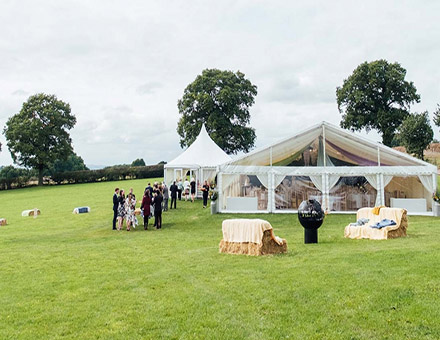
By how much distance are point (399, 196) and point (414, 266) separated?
13.8 metres

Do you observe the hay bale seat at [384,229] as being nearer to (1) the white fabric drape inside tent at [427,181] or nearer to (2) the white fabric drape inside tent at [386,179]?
(2) the white fabric drape inside tent at [386,179]

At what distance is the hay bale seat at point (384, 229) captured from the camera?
10945mm

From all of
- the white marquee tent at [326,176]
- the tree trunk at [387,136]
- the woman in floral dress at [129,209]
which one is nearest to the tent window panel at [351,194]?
the white marquee tent at [326,176]

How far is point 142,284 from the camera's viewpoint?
6961mm

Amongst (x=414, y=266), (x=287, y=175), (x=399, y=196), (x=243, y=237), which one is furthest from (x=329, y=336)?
(x=399, y=196)

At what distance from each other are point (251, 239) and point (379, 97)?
112 feet

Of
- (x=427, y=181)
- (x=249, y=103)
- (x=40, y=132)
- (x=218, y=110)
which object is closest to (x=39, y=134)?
(x=40, y=132)

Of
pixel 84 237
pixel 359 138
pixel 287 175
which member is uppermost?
pixel 359 138

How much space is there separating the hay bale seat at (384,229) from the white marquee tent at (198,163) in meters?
16.2

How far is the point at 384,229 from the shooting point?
10.9 meters

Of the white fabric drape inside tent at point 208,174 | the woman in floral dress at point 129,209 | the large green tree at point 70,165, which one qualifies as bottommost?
the woman in floral dress at point 129,209

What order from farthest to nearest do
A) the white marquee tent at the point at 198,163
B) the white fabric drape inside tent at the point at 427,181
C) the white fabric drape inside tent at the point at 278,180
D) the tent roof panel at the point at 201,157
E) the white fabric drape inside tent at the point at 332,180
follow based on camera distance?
the tent roof panel at the point at 201,157
the white marquee tent at the point at 198,163
the white fabric drape inside tent at the point at 278,180
the white fabric drape inside tent at the point at 332,180
the white fabric drape inside tent at the point at 427,181

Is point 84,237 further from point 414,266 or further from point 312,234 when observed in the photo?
point 414,266

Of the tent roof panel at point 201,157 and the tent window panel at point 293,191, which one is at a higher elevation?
the tent roof panel at point 201,157
